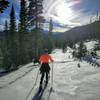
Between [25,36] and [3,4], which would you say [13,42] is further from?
[3,4]

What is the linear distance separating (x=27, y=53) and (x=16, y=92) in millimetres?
44927

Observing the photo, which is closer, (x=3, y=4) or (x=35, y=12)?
(x=3, y=4)

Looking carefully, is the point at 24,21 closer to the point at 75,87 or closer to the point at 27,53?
the point at 27,53

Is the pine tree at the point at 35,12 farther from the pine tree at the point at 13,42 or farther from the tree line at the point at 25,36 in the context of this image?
the pine tree at the point at 13,42

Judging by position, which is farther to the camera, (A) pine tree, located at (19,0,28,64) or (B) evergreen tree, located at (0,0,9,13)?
(A) pine tree, located at (19,0,28,64)

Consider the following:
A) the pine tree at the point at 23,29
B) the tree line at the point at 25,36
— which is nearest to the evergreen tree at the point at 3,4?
the tree line at the point at 25,36

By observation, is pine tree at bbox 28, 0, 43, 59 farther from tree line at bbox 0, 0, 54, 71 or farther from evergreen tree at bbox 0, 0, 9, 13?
evergreen tree at bbox 0, 0, 9, 13

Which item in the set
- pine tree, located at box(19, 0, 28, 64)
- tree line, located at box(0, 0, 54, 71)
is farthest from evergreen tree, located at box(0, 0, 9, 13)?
pine tree, located at box(19, 0, 28, 64)

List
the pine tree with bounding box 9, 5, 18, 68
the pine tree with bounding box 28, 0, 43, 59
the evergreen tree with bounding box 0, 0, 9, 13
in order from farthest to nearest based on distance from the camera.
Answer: the pine tree with bounding box 9, 5, 18, 68
the pine tree with bounding box 28, 0, 43, 59
the evergreen tree with bounding box 0, 0, 9, 13

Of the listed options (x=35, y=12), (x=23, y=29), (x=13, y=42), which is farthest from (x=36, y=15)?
(x=13, y=42)

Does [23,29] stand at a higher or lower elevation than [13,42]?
higher

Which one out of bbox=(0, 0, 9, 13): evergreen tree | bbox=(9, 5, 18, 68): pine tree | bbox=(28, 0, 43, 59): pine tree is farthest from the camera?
bbox=(9, 5, 18, 68): pine tree

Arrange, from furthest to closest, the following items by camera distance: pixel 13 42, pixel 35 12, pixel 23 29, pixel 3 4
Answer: pixel 13 42, pixel 23 29, pixel 35 12, pixel 3 4

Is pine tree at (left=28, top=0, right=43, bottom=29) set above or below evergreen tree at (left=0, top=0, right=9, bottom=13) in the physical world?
above
